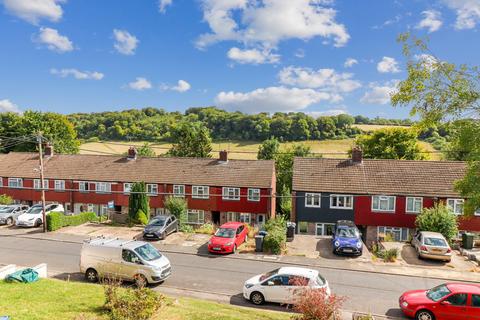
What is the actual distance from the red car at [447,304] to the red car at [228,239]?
12.3m

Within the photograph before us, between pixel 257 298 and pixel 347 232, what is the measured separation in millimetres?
12364

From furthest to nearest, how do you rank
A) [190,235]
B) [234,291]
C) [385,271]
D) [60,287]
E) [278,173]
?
1. [278,173]
2. [190,235]
3. [385,271]
4. [234,291]
5. [60,287]

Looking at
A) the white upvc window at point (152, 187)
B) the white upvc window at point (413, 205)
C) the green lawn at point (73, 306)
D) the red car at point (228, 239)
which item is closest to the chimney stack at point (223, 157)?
the white upvc window at point (152, 187)

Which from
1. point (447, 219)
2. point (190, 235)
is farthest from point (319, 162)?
point (190, 235)

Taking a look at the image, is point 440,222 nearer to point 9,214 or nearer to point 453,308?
point 453,308

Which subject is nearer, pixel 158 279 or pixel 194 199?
pixel 158 279

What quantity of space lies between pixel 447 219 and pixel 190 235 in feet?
67.3

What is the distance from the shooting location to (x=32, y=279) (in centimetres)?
1683

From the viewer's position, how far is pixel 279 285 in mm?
16094

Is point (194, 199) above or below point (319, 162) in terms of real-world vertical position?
below

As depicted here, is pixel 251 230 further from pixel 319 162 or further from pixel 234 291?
pixel 234 291

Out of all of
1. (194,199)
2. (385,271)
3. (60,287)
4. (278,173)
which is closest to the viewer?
(60,287)

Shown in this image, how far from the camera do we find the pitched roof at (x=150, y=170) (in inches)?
1549

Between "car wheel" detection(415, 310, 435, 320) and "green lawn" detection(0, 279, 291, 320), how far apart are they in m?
5.32
